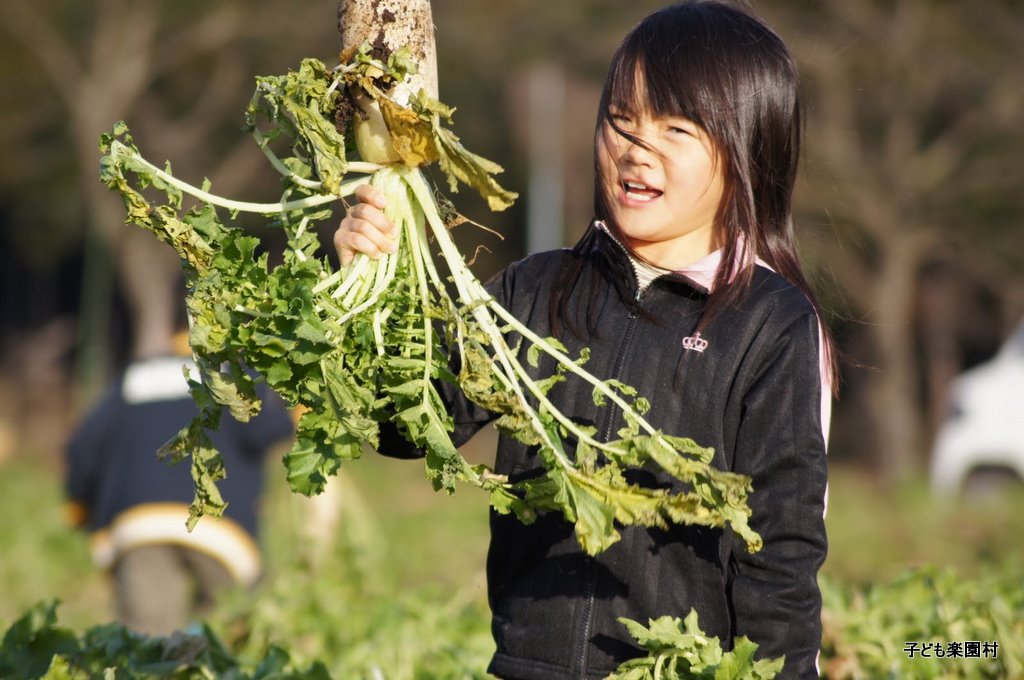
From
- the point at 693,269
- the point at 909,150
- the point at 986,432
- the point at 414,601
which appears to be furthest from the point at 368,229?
the point at 909,150

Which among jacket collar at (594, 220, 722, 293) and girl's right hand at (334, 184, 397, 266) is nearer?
girl's right hand at (334, 184, 397, 266)

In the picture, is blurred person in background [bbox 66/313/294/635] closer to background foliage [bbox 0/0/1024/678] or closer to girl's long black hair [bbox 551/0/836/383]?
background foliage [bbox 0/0/1024/678]

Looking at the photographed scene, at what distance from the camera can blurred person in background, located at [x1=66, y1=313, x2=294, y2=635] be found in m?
5.53

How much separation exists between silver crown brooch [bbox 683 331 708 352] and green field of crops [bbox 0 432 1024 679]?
129cm

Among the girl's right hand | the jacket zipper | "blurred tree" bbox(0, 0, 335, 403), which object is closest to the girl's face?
the jacket zipper

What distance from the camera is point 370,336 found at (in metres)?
2.29

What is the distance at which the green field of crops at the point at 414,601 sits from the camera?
351 cm

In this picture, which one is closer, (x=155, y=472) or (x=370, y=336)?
(x=370, y=336)

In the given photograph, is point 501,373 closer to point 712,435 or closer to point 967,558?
point 712,435

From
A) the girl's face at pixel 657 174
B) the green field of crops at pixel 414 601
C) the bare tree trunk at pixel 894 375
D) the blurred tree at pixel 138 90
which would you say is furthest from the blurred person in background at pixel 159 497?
the blurred tree at pixel 138 90

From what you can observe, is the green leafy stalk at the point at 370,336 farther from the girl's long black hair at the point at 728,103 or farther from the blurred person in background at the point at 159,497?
the blurred person in background at the point at 159,497

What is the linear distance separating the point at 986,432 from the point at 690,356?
8862mm

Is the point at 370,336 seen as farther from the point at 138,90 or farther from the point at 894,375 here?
the point at 138,90

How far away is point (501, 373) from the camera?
2266 mm
